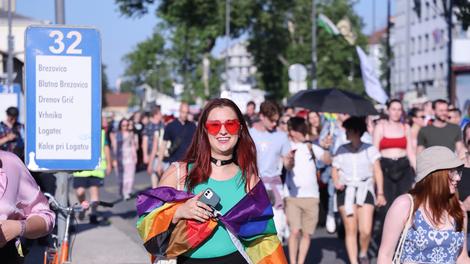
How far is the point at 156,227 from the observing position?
15.6ft

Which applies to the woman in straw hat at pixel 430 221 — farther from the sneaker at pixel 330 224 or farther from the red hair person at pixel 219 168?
the sneaker at pixel 330 224

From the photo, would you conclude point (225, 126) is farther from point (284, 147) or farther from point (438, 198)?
point (284, 147)

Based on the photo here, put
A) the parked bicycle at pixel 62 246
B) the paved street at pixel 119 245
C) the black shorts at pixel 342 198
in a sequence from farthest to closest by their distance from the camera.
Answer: the paved street at pixel 119 245 → the black shorts at pixel 342 198 → the parked bicycle at pixel 62 246

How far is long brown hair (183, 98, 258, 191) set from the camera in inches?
195

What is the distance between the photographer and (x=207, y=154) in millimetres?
5016

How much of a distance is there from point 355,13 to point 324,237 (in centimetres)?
8041

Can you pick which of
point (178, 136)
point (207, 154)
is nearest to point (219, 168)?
point (207, 154)

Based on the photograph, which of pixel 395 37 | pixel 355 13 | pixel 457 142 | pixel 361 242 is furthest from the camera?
pixel 395 37

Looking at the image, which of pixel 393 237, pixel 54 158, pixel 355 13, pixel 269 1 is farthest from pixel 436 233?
pixel 355 13

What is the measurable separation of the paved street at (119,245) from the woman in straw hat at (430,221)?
4382 mm

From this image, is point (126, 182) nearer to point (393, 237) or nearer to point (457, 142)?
point (457, 142)

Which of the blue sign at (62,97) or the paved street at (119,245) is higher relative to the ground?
the blue sign at (62,97)

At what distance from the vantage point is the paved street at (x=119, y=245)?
1115cm

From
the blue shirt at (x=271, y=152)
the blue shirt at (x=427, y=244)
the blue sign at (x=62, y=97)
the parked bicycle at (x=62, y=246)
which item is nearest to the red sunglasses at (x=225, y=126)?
the blue shirt at (x=427, y=244)
